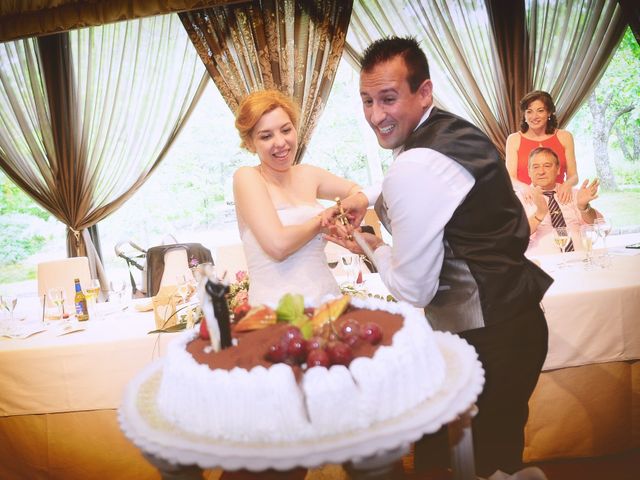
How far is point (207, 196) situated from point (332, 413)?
5.11 meters

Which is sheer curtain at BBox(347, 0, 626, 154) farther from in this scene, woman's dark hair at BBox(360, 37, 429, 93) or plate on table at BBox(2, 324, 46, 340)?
plate on table at BBox(2, 324, 46, 340)

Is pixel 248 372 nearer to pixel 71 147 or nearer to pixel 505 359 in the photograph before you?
pixel 505 359

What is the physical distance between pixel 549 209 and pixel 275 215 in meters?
2.69

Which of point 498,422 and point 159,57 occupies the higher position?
point 159,57

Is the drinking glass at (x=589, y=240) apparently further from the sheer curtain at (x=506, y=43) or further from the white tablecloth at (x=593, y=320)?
the sheer curtain at (x=506, y=43)

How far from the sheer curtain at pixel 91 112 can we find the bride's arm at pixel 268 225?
3670 mm

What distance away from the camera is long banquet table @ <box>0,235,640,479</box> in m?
2.34

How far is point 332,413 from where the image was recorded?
43.3 inches

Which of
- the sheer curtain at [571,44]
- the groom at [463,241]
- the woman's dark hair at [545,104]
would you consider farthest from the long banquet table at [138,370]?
the sheer curtain at [571,44]

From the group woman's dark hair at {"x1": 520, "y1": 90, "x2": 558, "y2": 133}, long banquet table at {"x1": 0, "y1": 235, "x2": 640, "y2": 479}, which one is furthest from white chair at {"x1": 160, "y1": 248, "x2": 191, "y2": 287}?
woman's dark hair at {"x1": 520, "y1": 90, "x2": 558, "y2": 133}

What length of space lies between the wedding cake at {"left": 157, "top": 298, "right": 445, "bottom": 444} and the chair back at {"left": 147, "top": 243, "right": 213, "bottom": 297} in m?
2.77

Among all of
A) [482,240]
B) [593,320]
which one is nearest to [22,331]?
[482,240]

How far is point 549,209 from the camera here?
3.96 metres

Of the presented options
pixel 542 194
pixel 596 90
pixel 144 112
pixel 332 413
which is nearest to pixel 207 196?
pixel 144 112
